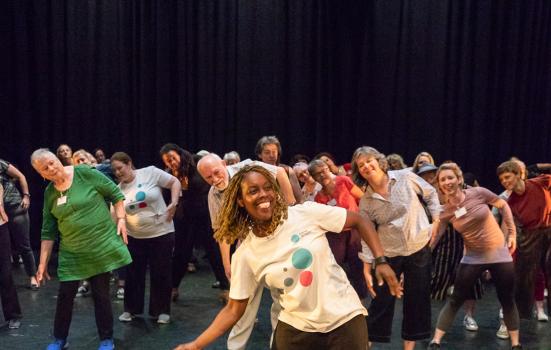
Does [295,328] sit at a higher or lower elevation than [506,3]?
lower

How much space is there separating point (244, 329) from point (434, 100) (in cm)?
616

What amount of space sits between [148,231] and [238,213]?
2.95 m

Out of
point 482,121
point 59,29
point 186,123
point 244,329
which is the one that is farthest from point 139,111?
point 244,329

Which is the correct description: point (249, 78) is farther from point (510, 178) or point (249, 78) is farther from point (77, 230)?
point (77, 230)

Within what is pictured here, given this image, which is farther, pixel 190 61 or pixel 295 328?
pixel 190 61

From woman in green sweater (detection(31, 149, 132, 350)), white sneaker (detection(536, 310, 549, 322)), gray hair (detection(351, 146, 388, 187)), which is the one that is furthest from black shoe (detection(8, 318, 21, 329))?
white sneaker (detection(536, 310, 549, 322))

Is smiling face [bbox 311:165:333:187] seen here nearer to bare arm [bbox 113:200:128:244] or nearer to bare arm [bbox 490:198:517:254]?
bare arm [bbox 490:198:517:254]

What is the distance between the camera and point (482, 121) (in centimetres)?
881

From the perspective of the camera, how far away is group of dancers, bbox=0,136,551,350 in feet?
7.78

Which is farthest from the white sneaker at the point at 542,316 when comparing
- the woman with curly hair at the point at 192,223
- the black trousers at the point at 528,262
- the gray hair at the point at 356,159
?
the woman with curly hair at the point at 192,223

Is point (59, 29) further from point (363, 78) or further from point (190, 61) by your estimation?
point (363, 78)

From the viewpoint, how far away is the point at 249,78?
9.66 m

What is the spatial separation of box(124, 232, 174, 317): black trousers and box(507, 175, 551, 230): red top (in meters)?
3.05

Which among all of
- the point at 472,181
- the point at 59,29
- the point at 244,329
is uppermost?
the point at 59,29
